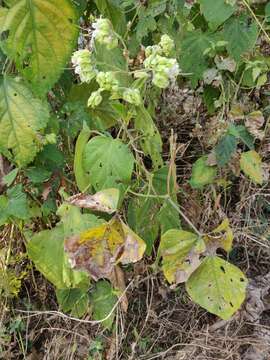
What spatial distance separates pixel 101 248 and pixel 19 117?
11.6 inches

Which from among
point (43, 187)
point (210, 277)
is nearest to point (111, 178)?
point (210, 277)

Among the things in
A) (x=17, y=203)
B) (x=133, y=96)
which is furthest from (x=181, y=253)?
(x=17, y=203)

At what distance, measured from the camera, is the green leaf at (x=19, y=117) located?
1.13m

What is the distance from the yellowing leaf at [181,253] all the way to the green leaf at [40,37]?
0.37 m

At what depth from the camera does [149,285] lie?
174 cm

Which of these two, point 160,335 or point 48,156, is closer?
point 48,156

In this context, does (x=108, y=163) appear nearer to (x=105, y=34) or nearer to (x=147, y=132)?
(x=147, y=132)

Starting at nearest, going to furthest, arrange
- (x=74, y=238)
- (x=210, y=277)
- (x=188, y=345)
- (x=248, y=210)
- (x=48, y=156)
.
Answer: (x=74, y=238), (x=210, y=277), (x=48, y=156), (x=188, y=345), (x=248, y=210)

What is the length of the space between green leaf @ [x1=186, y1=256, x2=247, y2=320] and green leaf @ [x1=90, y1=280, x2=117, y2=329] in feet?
1.32

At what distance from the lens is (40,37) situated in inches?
39.5

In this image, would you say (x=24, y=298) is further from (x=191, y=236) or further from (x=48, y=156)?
(x=191, y=236)

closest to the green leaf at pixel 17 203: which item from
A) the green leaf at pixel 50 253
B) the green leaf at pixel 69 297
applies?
the green leaf at pixel 50 253

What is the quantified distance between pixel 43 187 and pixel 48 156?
0.52 feet

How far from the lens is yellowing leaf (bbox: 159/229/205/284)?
1.15 metres
